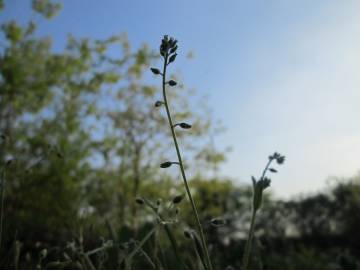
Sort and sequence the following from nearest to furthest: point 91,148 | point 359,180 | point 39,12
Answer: point 39,12
point 91,148
point 359,180

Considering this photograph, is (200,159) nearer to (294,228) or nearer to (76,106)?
(76,106)

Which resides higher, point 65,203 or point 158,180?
point 158,180

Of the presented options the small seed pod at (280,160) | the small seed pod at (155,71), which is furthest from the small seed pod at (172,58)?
the small seed pod at (280,160)

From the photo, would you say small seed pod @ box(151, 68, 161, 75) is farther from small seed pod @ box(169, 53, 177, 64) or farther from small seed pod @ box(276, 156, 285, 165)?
small seed pod @ box(276, 156, 285, 165)

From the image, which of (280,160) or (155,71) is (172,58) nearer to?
Result: (155,71)

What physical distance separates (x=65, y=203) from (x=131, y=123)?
16.1 ft

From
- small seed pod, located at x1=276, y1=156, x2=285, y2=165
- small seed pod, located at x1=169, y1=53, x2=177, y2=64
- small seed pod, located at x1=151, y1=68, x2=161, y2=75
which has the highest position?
small seed pod, located at x1=169, y1=53, x2=177, y2=64

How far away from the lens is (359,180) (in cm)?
1759

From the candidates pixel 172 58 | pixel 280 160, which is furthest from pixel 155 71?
pixel 280 160

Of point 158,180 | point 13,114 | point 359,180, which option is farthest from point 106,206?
point 359,180

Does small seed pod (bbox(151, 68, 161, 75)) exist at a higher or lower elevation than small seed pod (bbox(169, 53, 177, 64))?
lower

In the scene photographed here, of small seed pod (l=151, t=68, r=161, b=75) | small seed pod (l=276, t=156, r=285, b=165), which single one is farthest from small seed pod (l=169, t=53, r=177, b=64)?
small seed pod (l=276, t=156, r=285, b=165)

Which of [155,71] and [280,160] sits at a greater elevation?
[155,71]

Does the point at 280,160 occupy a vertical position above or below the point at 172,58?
below
